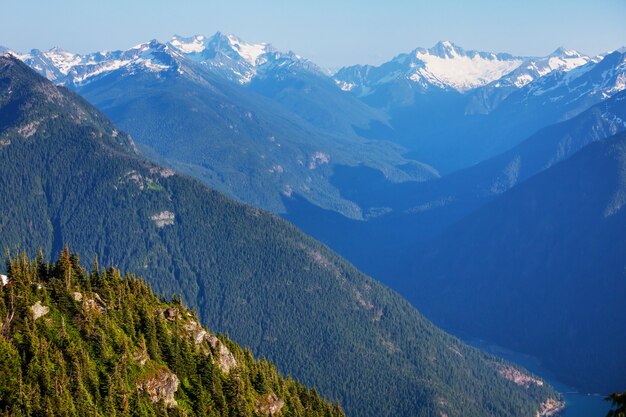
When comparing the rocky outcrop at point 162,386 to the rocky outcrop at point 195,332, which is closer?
the rocky outcrop at point 162,386

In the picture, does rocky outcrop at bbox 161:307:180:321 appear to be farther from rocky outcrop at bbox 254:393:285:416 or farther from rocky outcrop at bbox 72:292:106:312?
Answer: rocky outcrop at bbox 254:393:285:416

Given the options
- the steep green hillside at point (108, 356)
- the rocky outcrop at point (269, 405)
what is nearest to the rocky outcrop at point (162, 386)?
the steep green hillside at point (108, 356)

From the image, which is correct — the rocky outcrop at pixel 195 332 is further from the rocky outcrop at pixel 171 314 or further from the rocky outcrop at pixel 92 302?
the rocky outcrop at pixel 92 302

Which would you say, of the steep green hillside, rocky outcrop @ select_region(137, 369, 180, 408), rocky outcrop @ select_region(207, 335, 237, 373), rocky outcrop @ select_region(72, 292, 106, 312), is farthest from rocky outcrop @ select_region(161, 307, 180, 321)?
rocky outcrop @ select_region(137, 369, 180, 408)

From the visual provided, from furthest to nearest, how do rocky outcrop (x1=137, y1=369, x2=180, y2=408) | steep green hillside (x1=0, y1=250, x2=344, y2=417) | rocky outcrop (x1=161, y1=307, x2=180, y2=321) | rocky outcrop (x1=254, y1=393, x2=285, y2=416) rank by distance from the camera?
rocky outcrop (x1=161, y1=307, x2=180, y2=321)
rocky outcrop (x1=254, y1=393, x2=285, y2=416)
rocky outcrop (x1=137, y1=369, x2=180, y2=408)
steep green hillside (x1=0, y1=250, x2=344, y2=417)

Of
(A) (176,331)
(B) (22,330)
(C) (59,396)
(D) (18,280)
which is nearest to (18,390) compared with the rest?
(C) (59,396)
